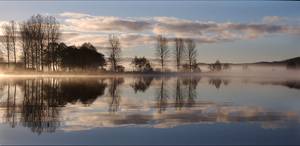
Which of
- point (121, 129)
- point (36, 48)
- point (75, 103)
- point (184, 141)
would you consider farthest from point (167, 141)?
point (36, 48)

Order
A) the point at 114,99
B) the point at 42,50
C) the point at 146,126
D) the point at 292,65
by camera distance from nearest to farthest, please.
A: the point at 146,126 < the point at 114,99 < the point at 42,50 < the point at 292,65

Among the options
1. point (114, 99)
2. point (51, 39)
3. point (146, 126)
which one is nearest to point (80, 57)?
point (51, 39)

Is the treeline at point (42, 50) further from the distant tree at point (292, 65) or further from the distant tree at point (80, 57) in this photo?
the distant tree at point (292, 65)

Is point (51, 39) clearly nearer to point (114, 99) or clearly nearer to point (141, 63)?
point (141, 63)

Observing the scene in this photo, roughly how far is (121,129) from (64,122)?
2120 mm

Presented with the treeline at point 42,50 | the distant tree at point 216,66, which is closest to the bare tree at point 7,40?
the treeline at point 42,50

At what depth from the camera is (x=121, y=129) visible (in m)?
10.6

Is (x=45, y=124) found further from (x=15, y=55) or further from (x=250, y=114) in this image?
(x=15, y=55)

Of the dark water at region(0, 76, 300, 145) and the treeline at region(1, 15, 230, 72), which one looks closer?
the dark water at region(0, 76, 300, 145)

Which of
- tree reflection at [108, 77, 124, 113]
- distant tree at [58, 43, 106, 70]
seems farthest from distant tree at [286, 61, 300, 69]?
tree reflection at [108, 77, 124, 113]

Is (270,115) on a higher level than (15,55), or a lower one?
lower

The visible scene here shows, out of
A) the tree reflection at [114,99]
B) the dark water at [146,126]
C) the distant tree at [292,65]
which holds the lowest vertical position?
the dark water at [146,126]

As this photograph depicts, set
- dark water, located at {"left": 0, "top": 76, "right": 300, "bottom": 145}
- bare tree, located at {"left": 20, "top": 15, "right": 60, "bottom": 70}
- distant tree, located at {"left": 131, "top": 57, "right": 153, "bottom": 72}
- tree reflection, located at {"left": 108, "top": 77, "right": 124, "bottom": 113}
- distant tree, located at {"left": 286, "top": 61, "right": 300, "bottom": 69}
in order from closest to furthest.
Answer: dark water, located at {"left": 0, "top": 76, "right": 300, "bottom": 145}
tree reflection, located at {"left": 108, "top": 77, "right": 124, "bottom": 113}
bare tree, located at {"left": 20, "top": 15, "right": 60, "bottom": 70}
distant tree, located at {"left": 131, "top": 57, "right": 153, "bottom": 72}
distant tree, located at {"left": 286, "top": 61, "right": 300, "bottom": 69}

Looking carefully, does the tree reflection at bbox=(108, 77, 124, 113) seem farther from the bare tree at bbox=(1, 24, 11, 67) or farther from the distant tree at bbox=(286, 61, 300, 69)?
the distant tree at bbox=(286, 61, 300, 69)
